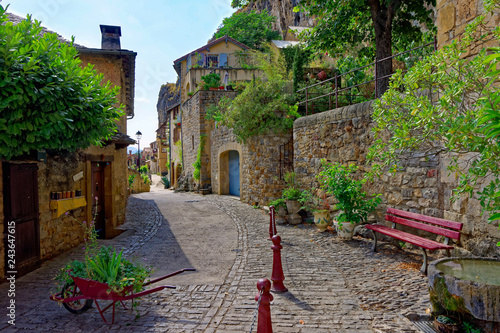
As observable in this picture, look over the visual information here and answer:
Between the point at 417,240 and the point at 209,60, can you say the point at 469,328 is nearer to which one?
the point at 417,240

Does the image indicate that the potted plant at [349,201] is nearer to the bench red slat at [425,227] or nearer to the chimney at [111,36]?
the bench red slat at [425,227]

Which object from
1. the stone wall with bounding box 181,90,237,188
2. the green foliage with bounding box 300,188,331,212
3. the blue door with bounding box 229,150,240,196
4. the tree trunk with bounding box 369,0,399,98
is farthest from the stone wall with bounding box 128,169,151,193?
the tree trunk with bounding box 369,0,399,98

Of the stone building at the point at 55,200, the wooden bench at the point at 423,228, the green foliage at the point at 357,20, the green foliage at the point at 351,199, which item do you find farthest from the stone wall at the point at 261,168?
the wooden bench at the point at 423,228

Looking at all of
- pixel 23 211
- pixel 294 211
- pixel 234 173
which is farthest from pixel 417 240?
pixel 234 173

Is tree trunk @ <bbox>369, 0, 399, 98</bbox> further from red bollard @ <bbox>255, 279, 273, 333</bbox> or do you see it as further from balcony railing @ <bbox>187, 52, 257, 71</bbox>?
balcony railing @ <bbox>187, 52, 257, 71</bbox>

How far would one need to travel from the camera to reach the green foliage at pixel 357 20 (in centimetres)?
834

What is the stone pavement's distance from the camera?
3.28 metres

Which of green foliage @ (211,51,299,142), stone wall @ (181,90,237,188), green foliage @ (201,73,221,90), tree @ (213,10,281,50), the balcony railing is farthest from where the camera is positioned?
tree @ (213,10,281,50)

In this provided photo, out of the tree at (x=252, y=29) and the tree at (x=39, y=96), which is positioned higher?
the tree at (x=252, y=29)

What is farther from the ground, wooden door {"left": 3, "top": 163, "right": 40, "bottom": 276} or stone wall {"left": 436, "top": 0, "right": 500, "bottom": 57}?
stone wall {"left": 436, "top": 0, "right": 500, "bottom": 57}

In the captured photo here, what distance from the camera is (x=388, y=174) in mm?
6422

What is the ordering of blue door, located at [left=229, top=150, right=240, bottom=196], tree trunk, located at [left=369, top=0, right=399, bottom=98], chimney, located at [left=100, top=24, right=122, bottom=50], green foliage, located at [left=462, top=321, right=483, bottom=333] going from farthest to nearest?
blue door, located at [left=229, top=150, right=240, bottom=196] < chimney, located at [left=100, top=24, right=122, bottom=50] < tree trunk, located at [left=369, top=0, right=399, bottom=98] < green foliage, located at [left=462, top=321, right=483, bottom=333]

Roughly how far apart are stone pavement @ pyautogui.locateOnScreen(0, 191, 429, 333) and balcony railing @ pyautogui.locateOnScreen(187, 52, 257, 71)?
19.7 metres

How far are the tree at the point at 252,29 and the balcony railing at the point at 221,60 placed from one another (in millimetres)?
5700
